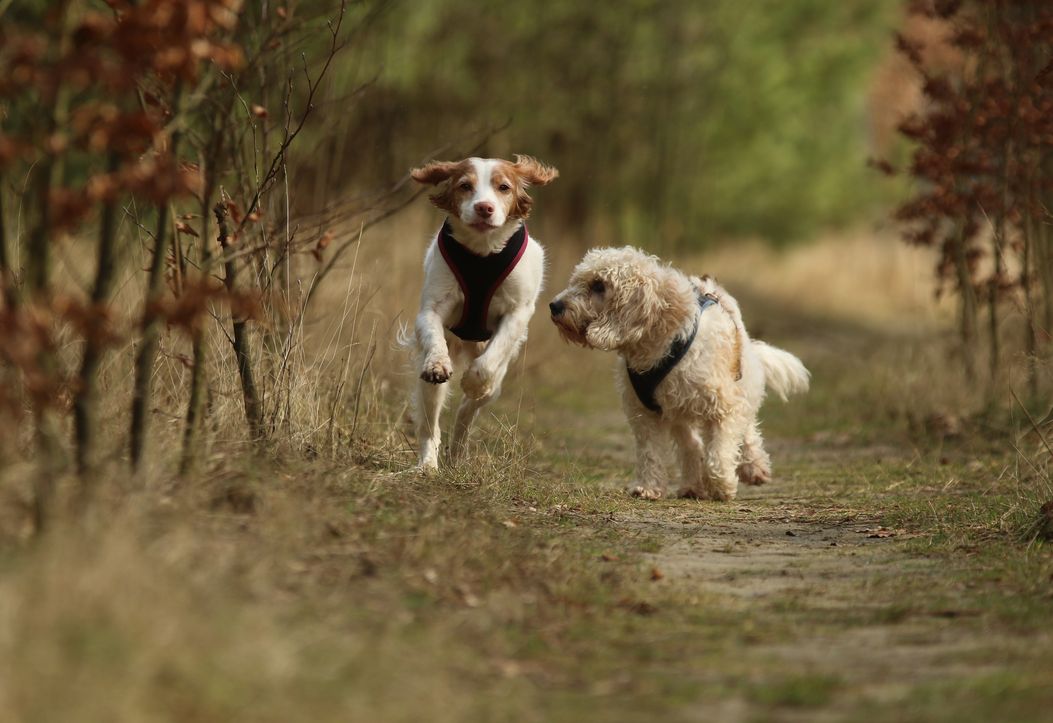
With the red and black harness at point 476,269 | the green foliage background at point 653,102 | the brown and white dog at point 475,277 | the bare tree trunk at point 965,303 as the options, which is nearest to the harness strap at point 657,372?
the brown and white dog at point 475,277

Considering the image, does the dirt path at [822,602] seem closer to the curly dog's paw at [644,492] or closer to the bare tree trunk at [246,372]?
the curly dog's paw at [644,492]

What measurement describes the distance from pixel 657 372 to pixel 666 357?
0.31 ft

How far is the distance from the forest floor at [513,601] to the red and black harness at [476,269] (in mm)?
651

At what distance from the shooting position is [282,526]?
16.3 ft

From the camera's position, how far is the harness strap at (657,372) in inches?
304

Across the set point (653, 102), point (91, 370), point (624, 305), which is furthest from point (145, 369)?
→ point (653, 102)

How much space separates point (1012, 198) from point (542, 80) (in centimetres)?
1143

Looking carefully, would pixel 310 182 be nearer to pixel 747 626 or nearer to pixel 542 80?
pixel 542 80

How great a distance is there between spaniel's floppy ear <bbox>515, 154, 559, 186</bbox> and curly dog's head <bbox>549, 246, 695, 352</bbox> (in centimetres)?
55

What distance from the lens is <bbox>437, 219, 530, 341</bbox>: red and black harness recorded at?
746 centimetres

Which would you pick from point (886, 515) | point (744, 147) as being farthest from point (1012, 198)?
point (744, 147)

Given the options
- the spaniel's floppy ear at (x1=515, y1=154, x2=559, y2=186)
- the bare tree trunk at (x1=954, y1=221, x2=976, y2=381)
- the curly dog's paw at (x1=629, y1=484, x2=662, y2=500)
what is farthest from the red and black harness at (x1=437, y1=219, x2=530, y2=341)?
the bare tree trunk at (x1=954, y1=221, x2=976, y2=381)

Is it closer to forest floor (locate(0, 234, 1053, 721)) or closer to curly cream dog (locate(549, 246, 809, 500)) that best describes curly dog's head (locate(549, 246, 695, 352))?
curly cream dog (locate(549, 246, 809, 500))

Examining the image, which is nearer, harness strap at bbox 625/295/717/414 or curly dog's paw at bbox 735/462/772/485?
harness strap at bbox 625/295/717/414
